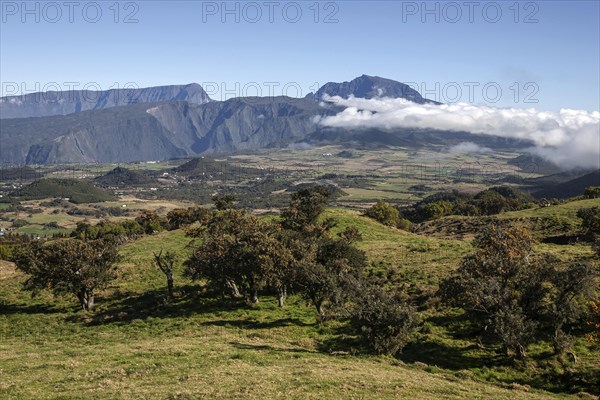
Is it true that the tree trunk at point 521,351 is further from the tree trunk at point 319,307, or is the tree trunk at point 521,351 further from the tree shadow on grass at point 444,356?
the tree trunk at point 319,307

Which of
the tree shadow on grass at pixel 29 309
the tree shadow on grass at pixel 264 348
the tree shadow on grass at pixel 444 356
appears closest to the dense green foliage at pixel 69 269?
the tree shadow on grass at pixel 29 309

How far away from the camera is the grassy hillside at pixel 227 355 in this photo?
26812 millimetres

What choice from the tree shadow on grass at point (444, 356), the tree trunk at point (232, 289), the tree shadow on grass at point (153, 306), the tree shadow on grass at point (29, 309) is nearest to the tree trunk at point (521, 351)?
the tree shadow on grass at point (444, 356)

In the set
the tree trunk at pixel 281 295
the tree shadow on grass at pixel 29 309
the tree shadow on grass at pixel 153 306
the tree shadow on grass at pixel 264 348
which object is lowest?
the tree shadow on grass at pixel 29 309

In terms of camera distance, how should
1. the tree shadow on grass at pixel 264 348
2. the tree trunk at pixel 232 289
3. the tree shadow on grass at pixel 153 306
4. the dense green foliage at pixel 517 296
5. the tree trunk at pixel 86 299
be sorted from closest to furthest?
the dense green foliage at pixel 517 296 < the tree shadow on grass at pixel 264 348 < the tree shadow on grass at pixel 153 306 < the tree trunk at pixel 86 299 < the tree trunk at pixel 232 289

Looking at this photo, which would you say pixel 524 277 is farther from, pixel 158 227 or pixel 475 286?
pixel 158 227

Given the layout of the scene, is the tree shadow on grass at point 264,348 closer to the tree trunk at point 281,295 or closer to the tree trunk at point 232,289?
the tree trunk at point 281,295

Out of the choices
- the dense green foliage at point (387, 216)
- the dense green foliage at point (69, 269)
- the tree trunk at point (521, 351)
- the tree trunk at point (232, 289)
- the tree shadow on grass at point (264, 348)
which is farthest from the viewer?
the dense green foliage at point (387, 216)

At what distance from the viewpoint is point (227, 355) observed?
3394 centimetres

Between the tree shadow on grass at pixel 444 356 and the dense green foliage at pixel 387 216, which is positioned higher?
the dense green foliage at pixel 387 216

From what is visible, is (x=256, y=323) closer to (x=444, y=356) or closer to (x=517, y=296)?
(x=444, y=356)

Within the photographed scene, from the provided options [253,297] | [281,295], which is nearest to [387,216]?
[281,295]

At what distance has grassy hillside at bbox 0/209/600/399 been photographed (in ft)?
88.0

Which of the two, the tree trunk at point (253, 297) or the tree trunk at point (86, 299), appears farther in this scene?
the tree trunk at point (86, 299)
